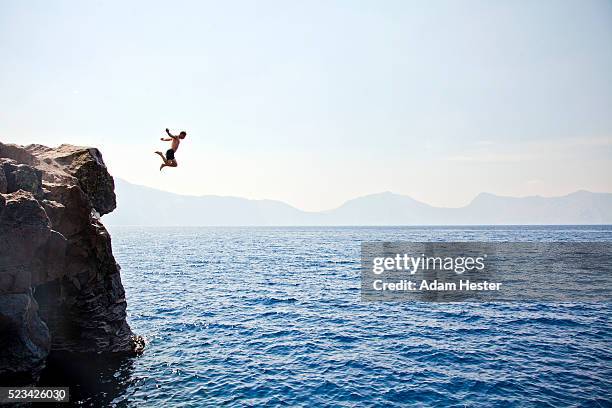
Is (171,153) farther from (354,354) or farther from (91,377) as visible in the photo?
(354,354)

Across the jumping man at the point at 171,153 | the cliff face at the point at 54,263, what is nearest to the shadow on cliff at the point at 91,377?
the cliff face at the point at 54,263

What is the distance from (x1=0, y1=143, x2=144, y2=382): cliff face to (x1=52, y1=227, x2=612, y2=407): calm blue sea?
11.3ft

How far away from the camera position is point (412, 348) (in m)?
23.3

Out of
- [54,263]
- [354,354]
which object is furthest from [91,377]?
[354,354]

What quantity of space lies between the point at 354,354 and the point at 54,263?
18936 millimetres

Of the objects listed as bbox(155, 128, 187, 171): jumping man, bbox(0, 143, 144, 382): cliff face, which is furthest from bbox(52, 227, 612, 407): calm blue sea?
bbox(155, 128, 187, 171): jumping man

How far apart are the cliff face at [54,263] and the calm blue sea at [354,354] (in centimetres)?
344

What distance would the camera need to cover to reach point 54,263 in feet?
64.2

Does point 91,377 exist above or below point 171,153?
below

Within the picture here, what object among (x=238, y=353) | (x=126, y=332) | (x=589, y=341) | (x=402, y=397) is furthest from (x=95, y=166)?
(x=589, y=341)

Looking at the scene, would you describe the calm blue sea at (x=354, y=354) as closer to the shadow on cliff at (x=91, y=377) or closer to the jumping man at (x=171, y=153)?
the shadow on cliff at (x=91, y=377)

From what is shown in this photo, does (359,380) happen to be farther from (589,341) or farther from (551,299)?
(551,299)

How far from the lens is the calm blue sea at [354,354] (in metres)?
17.0

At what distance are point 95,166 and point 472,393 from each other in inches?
1124
